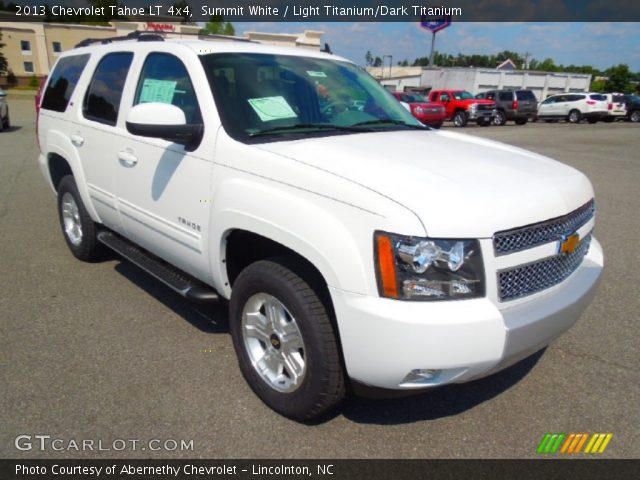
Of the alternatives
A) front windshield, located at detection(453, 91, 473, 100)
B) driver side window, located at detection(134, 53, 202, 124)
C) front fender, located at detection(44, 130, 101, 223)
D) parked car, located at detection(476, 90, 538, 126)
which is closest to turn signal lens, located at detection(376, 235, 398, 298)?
driver side window, located at detection(134, 53, 202, 124)

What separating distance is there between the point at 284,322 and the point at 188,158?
1.18 metres

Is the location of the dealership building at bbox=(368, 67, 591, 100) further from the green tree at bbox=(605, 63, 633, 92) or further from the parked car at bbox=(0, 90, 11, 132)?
the parked car at bbox=(0, 90, 11, 132)

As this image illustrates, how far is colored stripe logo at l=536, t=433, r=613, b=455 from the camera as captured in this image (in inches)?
98.0

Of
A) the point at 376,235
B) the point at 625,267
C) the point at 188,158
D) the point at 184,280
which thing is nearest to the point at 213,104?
the point at 188,158

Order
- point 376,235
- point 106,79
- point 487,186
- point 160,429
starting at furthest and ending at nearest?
point 106,79, point 160,429, point 487,186, point 376,235

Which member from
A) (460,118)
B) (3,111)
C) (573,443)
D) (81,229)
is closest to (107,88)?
(81,229)

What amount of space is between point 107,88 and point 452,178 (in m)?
3.04

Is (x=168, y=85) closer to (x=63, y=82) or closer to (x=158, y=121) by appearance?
(x=158, y=121)

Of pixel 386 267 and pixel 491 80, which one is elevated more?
pixel 491 80

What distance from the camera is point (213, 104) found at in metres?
2.88

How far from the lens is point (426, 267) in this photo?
6.71 ft

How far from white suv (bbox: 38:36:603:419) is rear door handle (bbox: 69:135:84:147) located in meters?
0.41
